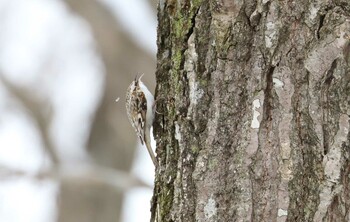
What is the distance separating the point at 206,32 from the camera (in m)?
1.81

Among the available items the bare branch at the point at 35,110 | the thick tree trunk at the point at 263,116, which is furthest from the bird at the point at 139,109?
the bare branch at the point at 35,110

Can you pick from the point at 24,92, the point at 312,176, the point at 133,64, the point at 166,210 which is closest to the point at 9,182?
the point at 24,92

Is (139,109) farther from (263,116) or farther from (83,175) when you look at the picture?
(83,175)

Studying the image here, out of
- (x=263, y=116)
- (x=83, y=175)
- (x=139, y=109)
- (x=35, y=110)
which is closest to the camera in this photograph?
(x=263, y=116)

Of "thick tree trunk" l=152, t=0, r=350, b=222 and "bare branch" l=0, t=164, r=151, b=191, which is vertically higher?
"bare branch" l=0, t=164, r=151, b=191

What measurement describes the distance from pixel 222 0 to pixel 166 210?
485mm

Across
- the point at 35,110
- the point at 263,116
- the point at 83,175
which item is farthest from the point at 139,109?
the point at 35,110

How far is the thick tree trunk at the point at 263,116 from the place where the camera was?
1654 mm

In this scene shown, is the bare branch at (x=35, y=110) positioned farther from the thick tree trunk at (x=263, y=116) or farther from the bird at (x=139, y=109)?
the thick tree trunk at (x=263, y=116)

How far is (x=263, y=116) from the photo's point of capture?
170cm

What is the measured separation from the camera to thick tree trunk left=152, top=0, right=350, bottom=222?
1.65 metres

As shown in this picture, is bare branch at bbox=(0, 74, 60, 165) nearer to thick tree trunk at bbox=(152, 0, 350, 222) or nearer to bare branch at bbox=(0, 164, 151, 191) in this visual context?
bare branch at bbox=(0, 164, 151, 191)

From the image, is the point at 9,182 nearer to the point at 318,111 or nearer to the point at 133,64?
the point at 133,64

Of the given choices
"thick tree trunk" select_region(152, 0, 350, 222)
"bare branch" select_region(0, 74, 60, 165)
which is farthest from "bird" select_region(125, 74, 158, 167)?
"bare branch" select_region(0, 74, 60, 165)
